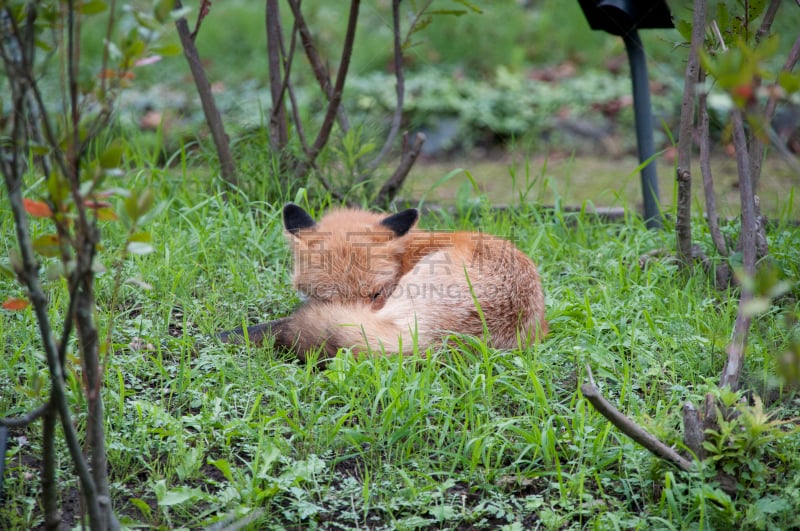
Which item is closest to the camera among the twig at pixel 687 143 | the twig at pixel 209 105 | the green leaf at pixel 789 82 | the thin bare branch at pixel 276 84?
the green leaf at pixel 789 82

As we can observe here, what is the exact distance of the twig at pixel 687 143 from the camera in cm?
346

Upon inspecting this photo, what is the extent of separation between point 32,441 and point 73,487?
0.35 m

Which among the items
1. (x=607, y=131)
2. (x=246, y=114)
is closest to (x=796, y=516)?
(x=246, y=114)

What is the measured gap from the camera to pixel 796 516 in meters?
2.40

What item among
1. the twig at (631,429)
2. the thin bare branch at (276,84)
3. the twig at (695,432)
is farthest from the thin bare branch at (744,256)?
the thin bare branch at (276,84)

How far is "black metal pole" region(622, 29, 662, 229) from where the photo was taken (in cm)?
491

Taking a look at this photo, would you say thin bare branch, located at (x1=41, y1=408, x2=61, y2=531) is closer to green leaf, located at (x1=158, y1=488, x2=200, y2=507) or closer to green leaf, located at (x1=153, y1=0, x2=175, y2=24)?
green leaf, located at (x1=158, y1=488, x2=200, y2=507)

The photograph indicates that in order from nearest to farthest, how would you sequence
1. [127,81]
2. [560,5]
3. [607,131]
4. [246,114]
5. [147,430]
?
1. [127,81]
2. [147,430]
3. [246,114]
4. [607,131]
5. [560,5]

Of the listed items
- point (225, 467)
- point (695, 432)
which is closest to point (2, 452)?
point (225, 467)

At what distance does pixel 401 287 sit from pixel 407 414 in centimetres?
97

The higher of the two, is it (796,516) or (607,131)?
(607,131)

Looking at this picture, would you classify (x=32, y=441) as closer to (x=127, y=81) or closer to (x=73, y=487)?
(x=73, y=487)

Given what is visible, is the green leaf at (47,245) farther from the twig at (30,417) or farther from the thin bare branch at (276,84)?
the thin bare branch at (276,84)

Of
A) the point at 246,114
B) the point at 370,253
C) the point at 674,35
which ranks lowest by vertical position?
the point at 370,253
